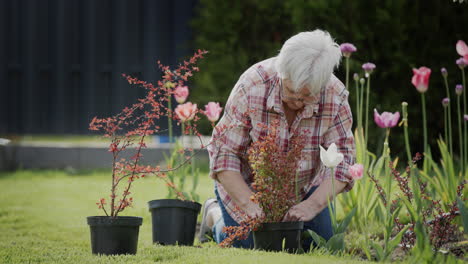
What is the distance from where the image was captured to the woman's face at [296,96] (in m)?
2.73

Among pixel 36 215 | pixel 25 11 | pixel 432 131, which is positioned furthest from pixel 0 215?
pixel 25 11

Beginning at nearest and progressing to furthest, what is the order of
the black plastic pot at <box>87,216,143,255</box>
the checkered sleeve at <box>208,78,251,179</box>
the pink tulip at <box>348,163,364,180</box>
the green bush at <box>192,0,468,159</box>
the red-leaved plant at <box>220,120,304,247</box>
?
the black plastic pot at <box>87,216,143,255</box> → the red-leaved plant at <box>220,120,304,247</box> → the pink tulip at <box>348,163,364,180</box> → the checkered sleeve at <box>208,78,251,179</box> → the green bush at <box>192,0,468,159</box>

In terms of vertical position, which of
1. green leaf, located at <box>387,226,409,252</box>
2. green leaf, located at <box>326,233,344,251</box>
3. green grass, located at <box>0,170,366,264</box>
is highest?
green leaf, located at <box>387,226,409,252</box>

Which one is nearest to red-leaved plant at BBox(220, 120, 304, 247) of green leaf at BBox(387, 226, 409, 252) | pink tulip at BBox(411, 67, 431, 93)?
green leaf at BBox(387, 226, 409, 252)

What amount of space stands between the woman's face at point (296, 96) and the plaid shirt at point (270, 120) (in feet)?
0.28

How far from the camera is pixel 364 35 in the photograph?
6.43 meters

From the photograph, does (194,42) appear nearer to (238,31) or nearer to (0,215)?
(238,31)

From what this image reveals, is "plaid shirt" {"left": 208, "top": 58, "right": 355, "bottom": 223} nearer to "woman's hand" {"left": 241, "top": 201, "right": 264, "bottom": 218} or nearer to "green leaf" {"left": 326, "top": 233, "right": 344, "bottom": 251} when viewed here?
"woman's hand" {"left": 241, "top": 201, "right": 264, "bottom": 218}

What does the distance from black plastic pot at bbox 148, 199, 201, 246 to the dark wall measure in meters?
5.77

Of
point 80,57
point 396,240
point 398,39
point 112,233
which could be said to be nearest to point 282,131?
point 396,240

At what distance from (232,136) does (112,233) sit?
0.80 meters

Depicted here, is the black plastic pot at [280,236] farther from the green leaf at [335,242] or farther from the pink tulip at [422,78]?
the pink tulip at [422,78]

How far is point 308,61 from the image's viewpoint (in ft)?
8.68

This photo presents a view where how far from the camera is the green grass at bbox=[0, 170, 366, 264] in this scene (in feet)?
8.36
